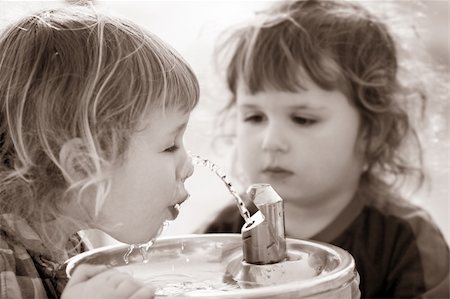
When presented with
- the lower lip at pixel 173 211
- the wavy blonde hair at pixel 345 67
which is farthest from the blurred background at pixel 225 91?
the lower lip at pixel 173 211

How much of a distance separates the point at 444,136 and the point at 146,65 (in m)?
0.74

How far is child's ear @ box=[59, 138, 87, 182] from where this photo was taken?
1.83 ft

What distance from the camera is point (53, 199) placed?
58cm

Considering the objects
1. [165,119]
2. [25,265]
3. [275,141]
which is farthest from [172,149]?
[275,141]

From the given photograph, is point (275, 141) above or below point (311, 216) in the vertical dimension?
above

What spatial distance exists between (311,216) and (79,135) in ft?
1.95

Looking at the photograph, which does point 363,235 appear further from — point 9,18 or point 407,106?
point 9,18

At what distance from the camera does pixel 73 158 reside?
557 millimetres

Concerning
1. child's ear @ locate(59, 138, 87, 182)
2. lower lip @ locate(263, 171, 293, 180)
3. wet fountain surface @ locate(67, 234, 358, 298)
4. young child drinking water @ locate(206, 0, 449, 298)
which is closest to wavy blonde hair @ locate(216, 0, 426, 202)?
young child drinking water @ locate(206, 0, 449, 298)

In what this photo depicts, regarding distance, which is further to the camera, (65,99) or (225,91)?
→ (225,91)

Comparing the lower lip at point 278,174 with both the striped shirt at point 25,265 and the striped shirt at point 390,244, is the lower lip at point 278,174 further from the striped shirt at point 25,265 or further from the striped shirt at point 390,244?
the striped shirt at point 25,265

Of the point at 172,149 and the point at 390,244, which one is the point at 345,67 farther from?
the point at 172,149

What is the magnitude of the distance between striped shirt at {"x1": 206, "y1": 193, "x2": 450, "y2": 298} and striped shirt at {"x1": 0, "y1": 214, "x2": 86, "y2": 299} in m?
0.52

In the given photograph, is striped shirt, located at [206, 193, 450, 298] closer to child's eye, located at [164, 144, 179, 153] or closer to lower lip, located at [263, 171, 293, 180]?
lower lip, located at [263, 171, 293, 180]
